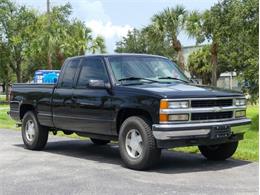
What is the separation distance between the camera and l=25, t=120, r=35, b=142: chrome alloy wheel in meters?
11.3

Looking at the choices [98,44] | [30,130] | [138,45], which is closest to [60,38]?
[98,44]

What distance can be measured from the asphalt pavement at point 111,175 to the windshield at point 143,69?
1.48 metres

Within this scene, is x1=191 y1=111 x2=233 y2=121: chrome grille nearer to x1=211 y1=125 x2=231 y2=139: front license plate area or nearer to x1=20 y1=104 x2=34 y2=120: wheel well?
x1=211 y1=125 x2=231 y2=139: front license plate area

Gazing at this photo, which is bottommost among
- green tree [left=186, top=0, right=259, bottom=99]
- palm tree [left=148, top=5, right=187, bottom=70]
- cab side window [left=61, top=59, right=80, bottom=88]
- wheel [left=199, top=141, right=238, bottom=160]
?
wheel [left=199, top=141, right=238, bottom=160]

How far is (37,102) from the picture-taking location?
1105 cm

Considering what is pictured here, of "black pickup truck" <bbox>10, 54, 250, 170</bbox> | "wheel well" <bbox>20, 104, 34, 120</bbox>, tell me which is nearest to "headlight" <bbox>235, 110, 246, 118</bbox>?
"black pickup truck" <bbox>10, 54, 250, 170</bbox>

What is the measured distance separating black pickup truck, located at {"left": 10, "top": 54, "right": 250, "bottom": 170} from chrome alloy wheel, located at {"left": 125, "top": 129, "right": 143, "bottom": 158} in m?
0.02

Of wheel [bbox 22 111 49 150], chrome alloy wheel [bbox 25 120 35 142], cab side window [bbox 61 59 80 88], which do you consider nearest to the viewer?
cab side window [bbox 61 59 80 88]

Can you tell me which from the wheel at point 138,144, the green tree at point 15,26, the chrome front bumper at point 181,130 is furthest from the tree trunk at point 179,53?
the chrome front bumper at point 181,130

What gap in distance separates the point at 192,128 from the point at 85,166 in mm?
2041

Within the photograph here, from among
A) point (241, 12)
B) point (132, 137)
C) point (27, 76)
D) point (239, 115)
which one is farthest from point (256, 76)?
point (27, 76)

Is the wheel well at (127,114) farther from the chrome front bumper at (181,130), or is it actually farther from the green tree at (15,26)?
the green tree at (15,26)

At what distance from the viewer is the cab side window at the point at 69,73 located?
10.3m

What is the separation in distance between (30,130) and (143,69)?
329cm
